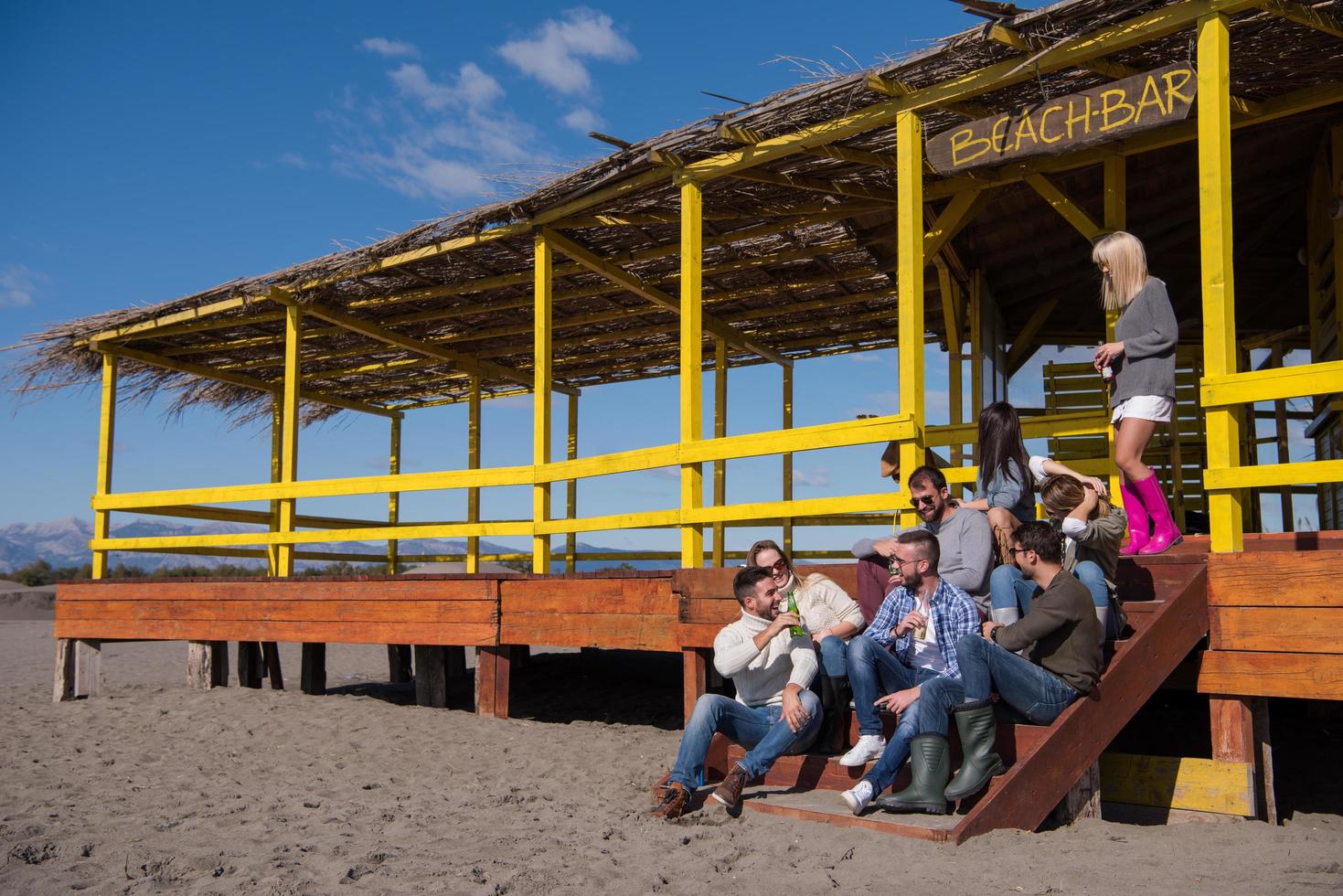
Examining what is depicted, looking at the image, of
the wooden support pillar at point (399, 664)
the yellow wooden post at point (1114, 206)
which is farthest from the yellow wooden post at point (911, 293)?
the wooden support pillar at point (399, 664)

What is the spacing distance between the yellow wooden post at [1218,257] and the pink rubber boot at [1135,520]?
1.31 ft

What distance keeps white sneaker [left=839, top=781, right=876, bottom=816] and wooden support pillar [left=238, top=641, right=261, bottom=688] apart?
823cm

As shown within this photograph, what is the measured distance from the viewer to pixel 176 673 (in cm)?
1522

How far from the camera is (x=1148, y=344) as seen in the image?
5.30m

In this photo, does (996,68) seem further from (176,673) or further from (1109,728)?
(176,673)

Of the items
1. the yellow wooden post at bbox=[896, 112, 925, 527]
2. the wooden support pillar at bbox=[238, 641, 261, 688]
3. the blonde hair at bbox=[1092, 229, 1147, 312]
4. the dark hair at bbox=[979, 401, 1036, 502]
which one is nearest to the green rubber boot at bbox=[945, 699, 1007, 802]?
the dark hair at bbox=[979, 401, 1036, 502]

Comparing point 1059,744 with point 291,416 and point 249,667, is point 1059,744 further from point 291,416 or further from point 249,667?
point 249,667

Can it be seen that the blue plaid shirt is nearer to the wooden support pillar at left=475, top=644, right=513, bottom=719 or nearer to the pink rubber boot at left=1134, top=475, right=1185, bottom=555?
the pink rubber boot at left=1134, top=475, right=1185, bottom=555

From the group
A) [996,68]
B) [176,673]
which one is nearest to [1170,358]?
[996,68]

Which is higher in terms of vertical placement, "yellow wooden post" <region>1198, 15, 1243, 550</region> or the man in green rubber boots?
"yellow wooden post" <region>1198, 15, 1243, 550</region>

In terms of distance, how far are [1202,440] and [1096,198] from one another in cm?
273

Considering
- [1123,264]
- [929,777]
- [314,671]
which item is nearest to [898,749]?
[929,777]

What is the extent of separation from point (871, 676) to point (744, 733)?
0.81m

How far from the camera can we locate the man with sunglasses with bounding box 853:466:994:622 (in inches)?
207
